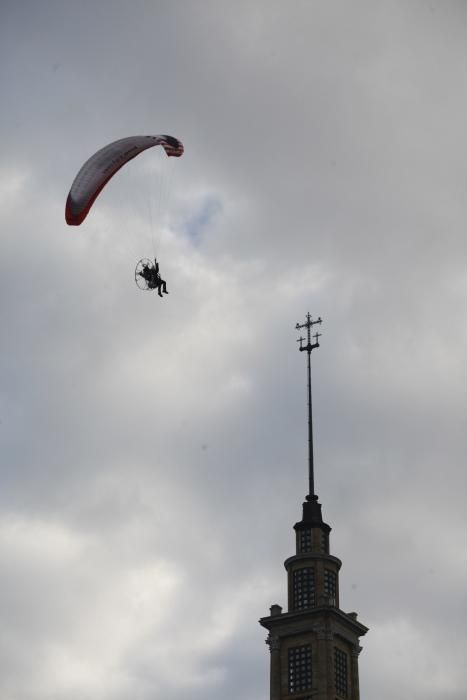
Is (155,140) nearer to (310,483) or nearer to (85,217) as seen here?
(85,217)

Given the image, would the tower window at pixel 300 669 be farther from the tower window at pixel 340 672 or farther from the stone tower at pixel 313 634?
the tower window at pixel 340 672

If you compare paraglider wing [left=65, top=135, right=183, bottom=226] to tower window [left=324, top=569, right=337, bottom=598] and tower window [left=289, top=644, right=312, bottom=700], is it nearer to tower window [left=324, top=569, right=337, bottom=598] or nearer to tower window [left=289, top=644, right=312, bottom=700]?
tower window [left=324, top=569, right=337, bottom=598]

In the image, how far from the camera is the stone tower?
132 metres

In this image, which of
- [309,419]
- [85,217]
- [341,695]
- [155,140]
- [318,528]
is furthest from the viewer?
[309,419]

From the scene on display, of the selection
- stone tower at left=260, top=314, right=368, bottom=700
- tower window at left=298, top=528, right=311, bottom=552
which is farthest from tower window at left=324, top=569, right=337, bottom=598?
tower window at left=298, top=528, right=311, bottom=552

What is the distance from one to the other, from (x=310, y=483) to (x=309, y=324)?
18767 mm

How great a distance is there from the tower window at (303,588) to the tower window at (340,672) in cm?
573

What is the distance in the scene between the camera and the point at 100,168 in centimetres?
10025

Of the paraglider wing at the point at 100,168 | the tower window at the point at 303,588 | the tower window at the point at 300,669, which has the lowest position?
the tower window at the point at 300,669

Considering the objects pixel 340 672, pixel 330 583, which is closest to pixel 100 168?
pixel 330 583

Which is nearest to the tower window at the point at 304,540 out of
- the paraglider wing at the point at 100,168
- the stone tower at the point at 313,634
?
the stone tower at the point at 313,634

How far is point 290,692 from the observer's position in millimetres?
132375

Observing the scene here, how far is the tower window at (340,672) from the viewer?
133 m

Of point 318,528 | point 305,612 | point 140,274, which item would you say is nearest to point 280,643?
point 305,612
